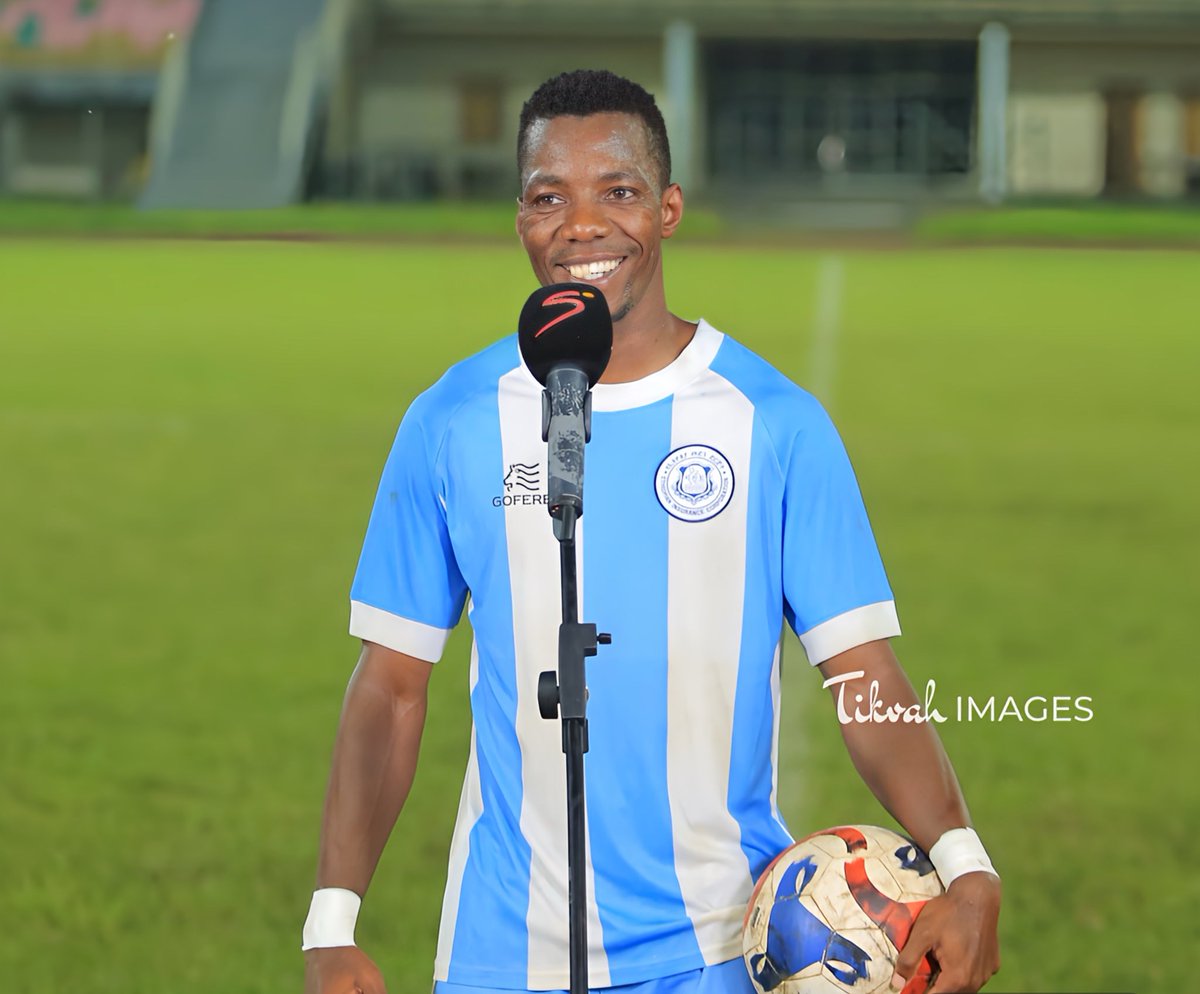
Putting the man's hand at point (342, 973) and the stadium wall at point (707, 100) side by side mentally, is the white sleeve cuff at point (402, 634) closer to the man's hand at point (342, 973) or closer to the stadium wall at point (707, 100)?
the man's hand at point (342, 973)

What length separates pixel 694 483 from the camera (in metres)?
3.42

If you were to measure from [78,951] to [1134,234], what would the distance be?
136 ft

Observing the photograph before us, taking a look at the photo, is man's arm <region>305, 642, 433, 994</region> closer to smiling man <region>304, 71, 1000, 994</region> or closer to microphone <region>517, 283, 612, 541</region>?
smiling man <region>304, 71, 1000, 994</region>

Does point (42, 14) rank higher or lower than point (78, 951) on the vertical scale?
higher

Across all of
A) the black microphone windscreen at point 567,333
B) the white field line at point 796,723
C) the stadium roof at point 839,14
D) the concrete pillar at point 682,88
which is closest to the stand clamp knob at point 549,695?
the black microphone windscreen at point 567,333

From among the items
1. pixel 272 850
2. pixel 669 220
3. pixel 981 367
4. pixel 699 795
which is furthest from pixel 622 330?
pixel 981 367

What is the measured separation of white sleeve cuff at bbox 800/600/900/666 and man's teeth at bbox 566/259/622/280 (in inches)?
25.1

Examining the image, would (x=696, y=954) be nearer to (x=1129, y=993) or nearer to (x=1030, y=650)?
(x=1129, y=993)

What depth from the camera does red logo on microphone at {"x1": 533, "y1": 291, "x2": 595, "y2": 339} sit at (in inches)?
111

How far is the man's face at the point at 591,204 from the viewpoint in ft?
11.2

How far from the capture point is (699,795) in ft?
11.2

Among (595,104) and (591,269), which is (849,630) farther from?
A: (595,104)

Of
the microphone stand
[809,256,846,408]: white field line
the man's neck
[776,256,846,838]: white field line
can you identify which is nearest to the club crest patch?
the man's neck

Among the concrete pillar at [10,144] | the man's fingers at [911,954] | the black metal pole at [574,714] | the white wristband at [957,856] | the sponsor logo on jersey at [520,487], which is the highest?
the concrete pillar at [10,144]
